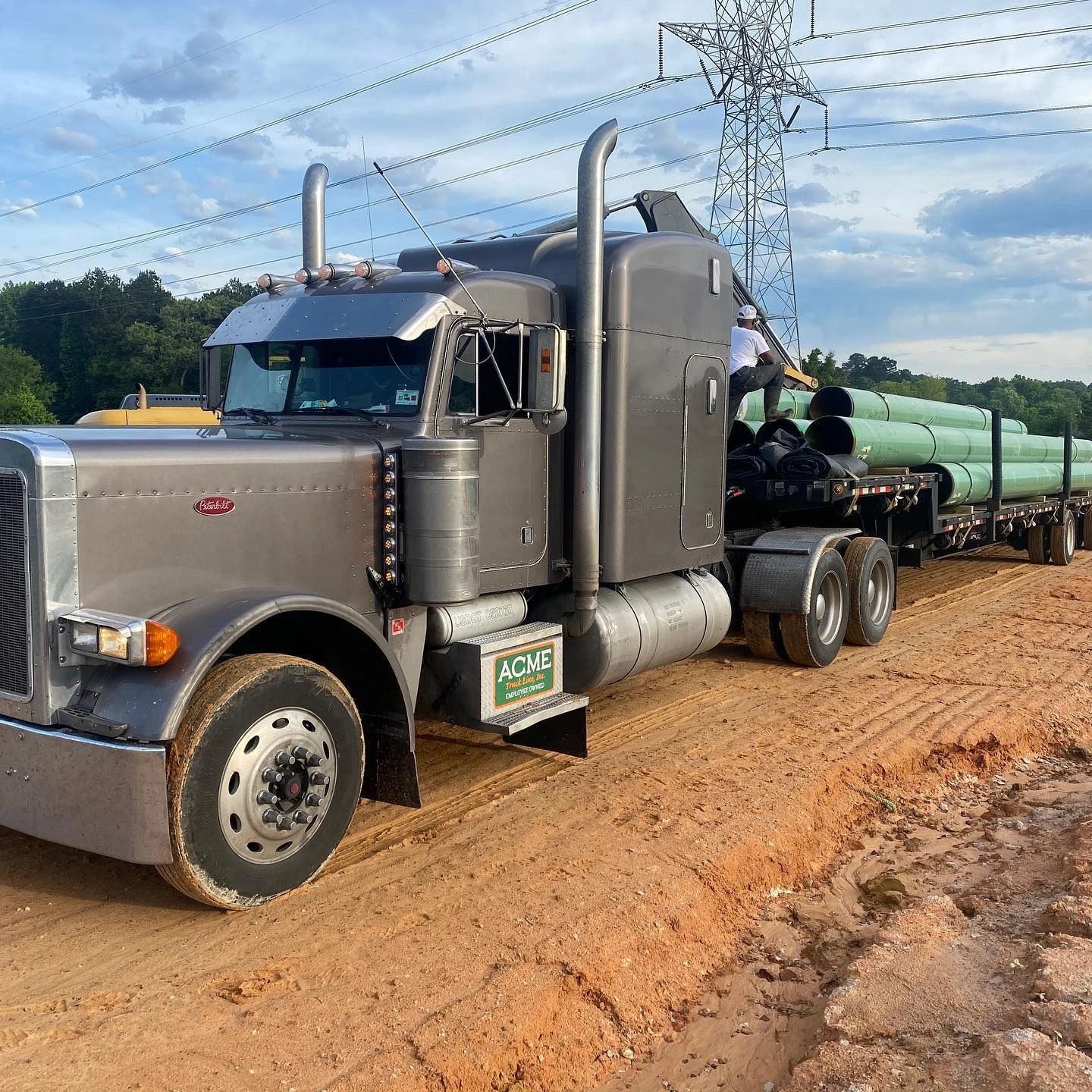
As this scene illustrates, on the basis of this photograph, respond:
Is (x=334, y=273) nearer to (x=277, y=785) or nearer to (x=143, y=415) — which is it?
(x=277, y=785)

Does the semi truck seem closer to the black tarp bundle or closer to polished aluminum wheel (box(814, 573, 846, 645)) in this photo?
polished aluminum wheel (box(814, 573, 846, 645))

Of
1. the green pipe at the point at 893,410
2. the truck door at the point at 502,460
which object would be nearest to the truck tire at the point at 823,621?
the green pipe at the point at 893,410

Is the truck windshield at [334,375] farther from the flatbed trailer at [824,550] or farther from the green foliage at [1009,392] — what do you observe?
the green foliage at [1009,392]

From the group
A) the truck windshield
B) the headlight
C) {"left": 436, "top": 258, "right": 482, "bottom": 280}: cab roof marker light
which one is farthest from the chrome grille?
{"left": 436, "top": 258, "right": 482, "bottom": 280}: cab roof marker light

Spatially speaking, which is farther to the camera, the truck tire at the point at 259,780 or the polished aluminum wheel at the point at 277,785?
the polished aluminum wheel at the point at 277,785

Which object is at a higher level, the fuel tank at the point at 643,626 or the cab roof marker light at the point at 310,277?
the cab roof marker light at the point at 310,277

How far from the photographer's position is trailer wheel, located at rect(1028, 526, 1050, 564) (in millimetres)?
16562

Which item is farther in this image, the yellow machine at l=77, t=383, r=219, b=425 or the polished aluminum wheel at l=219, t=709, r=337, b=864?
the yellow machine at l=77, t=383, r=219, b=425

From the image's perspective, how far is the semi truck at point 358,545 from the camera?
3944 mm

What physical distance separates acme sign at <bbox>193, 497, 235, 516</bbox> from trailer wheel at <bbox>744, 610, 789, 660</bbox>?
214 inches

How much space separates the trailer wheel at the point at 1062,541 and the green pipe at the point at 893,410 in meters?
3.69

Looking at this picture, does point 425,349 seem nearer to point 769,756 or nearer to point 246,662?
point 246,662

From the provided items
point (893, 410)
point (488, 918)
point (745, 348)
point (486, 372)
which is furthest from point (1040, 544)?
point (488, 918)

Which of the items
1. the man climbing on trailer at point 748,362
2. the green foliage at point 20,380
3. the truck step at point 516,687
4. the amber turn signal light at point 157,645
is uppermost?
the green foliage at point 20,380
